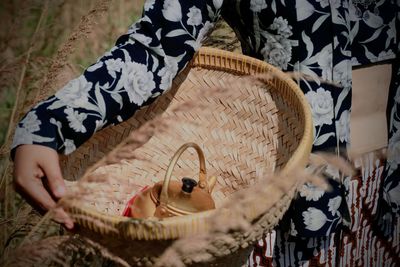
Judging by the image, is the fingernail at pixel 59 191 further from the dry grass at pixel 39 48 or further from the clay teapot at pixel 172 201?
the dry grass at pixel 39 48

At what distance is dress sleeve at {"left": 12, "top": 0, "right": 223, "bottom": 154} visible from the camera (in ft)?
2.49

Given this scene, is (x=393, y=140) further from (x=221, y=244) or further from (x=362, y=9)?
(x=221, y=244)

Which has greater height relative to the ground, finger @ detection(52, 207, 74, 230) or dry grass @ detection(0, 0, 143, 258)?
dry grass @ detection(0, 0, 143, 258)

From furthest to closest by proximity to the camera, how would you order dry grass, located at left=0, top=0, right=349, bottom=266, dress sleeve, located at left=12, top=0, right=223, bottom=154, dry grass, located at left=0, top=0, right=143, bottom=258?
dry grass, located at left=0, top=0, right=143, bottom=258, dress sleeve, located at left=12, top=0, right=223, bottom=154, dry grass, located at left=0, top=0, right=349, bottom=266

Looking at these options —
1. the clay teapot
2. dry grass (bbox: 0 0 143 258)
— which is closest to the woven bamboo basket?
the clay teapot

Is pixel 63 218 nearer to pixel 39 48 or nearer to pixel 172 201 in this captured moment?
pixel 172 201

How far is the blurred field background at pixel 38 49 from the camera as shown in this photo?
1.02 metres

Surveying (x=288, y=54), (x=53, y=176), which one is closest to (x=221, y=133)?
(x=288, y=54)

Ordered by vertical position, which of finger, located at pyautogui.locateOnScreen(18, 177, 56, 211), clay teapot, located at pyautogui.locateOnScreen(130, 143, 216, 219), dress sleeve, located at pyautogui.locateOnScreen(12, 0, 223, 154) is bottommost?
clay teapot, located at pyautogui.locateOnScreen(130, 143, 216, 219)

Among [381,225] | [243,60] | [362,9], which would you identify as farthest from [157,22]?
[381,225]

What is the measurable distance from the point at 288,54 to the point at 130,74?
254 millimetres

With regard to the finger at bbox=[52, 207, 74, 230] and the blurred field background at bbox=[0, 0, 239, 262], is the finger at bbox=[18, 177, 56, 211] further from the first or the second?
the blurred field background at bbox=[0, 0, 239, 262]

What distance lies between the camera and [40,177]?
66cm

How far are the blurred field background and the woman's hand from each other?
13.4 inches
